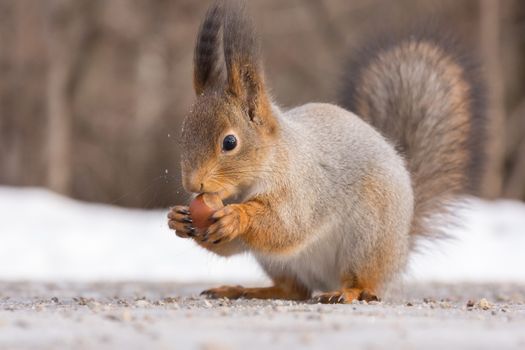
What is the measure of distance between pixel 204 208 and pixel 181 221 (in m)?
0.13

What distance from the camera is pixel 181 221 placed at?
347 cm

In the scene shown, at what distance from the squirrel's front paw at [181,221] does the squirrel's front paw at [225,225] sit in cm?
5

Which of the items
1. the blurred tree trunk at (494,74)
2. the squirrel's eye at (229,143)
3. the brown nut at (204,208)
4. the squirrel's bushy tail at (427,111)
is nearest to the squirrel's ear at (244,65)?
the squirrel's eye at (229,143)

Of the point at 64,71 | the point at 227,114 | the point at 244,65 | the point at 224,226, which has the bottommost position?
the point at 224,226

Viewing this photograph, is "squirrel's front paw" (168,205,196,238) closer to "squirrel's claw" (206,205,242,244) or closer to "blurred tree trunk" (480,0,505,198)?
"squirrel's claw" (206,205,242,244)

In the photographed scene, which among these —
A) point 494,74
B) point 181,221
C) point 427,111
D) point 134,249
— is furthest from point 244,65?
point 494,74

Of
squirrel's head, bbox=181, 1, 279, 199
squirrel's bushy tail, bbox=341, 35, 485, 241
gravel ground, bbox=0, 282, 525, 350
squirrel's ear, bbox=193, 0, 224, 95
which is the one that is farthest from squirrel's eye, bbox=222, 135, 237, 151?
squirrel's bushy tail, bbox=341, 35, 485, 241

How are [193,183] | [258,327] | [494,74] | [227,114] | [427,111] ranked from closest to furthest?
[258,327], [193,183], [227,114], [427,111], [494,74]

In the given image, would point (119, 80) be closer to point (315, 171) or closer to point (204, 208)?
point (315, 171)

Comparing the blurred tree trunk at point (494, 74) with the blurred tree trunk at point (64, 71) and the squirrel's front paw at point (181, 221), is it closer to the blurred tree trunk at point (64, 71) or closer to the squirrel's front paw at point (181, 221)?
the blurred tree trunk at point (64, 71)

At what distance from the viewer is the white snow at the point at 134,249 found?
23.3 ft

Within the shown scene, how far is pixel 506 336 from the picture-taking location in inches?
94.6

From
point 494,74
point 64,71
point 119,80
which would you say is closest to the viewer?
point 494,74

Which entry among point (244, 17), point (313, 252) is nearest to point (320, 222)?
point (313, 252)
